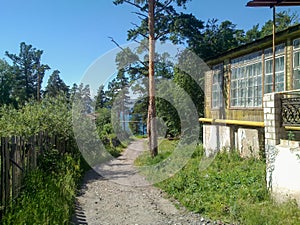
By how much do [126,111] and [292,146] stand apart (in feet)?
67.2

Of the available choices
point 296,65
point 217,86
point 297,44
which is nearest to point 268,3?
point 297,44

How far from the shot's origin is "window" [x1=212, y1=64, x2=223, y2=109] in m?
11.9

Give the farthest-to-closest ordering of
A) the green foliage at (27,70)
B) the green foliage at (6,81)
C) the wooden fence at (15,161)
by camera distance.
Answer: the green foliage at (27,70) → the green foliage at (6,81) → the wooden fence at (15,161)

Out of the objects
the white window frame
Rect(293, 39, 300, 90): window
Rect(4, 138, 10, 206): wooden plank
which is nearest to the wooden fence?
Rect(4, 138, 10, 206): wooden plank

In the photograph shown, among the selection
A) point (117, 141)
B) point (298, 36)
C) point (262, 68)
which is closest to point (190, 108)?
point (117, 141)

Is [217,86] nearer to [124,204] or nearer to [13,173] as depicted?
[124,204]

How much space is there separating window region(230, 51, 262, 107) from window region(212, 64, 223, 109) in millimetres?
852

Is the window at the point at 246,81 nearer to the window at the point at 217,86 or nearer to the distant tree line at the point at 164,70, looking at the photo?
the window at the point at 217,86

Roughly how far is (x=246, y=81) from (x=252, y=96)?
2.29ft

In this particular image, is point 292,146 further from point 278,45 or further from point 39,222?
point 39,222

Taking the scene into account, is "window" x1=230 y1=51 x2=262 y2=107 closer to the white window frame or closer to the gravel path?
the white window frame

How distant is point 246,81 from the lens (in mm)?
10156

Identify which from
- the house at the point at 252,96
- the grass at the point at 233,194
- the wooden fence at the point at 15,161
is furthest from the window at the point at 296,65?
the wooden fence at the point at 15,161

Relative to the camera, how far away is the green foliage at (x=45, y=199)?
174 inches
